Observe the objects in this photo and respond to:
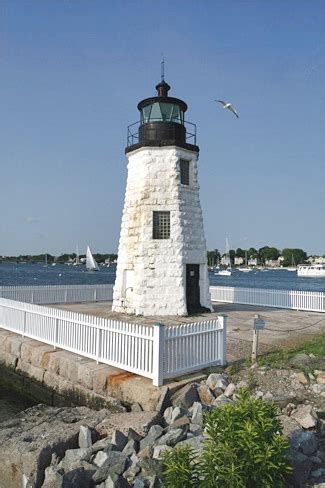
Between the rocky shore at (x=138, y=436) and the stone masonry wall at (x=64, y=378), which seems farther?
the stone masonry wall at (x=64, y=378)

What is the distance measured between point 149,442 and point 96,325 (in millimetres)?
3648

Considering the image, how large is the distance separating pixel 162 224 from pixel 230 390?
8.63 meters

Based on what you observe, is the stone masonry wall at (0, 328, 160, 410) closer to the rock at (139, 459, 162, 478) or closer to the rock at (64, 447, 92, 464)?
the rock at (64, 447, 92, 464)

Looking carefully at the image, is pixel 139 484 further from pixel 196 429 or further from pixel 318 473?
pixel 318 473

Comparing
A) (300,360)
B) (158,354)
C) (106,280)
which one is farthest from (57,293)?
(106,280)

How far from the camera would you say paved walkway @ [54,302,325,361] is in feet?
33.8

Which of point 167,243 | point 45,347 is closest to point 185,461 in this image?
point 45,347

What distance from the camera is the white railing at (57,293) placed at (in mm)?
16861

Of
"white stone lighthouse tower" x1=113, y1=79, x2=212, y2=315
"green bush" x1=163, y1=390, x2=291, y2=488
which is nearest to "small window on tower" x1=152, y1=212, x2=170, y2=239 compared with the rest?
"white stone lighthouse tower" x1=113, y1=79, x2=212, y2=315

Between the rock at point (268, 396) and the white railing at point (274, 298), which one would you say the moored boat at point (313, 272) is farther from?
the rock at point (268, 396)

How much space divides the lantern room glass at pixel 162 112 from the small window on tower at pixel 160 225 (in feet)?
12.6

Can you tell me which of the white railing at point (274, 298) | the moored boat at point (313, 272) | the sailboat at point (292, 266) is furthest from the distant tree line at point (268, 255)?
the white railing at point (274, 298)

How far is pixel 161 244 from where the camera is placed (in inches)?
565

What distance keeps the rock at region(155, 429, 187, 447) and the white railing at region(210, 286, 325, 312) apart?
1350 centimetres
